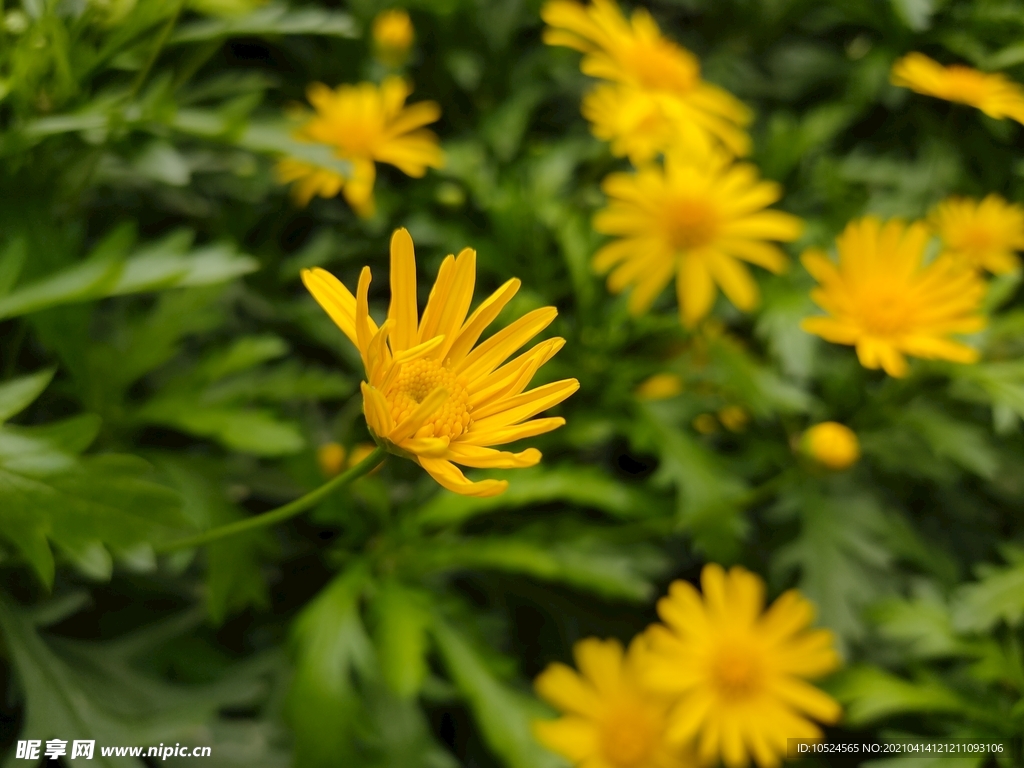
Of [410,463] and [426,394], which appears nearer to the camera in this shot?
[426,394]

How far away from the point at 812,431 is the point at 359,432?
500mm

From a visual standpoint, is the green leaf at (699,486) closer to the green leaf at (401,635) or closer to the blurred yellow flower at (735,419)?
the blurred yellow flower at (735,419)

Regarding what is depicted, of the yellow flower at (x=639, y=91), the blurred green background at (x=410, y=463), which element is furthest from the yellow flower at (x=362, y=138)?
the yellow flower at (x=639, y=91)

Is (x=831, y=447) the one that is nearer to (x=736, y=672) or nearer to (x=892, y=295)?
(x=892, y=295)

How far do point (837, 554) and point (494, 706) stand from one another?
1.47ft

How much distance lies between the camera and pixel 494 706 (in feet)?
2.50

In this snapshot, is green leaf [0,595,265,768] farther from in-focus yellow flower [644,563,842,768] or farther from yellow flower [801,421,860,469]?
yellow flower [801,421,860,469]

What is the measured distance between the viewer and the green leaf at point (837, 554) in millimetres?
879

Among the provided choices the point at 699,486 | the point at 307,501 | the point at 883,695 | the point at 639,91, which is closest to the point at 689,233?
the point at 639,91

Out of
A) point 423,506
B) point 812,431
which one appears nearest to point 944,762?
point 812,431

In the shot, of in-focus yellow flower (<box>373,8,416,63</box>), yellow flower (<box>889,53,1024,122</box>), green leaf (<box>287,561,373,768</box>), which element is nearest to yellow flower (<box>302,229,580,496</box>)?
green leaf (<box>287,561,373,768</box>)

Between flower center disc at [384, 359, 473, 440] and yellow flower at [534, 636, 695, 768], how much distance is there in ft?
1.63

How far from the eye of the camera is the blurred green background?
0.61 m
